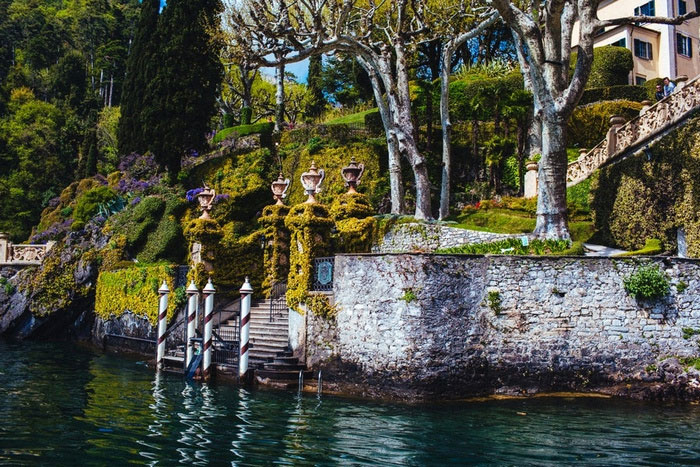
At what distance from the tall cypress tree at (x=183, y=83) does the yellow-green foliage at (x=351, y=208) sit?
1581 centimetres

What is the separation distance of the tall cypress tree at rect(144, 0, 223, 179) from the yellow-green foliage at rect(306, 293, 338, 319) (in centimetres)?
2000

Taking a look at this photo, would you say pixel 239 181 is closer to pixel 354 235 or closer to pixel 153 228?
pixel 153 228

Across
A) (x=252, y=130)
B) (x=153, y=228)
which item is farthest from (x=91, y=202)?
(x=252, y=130)

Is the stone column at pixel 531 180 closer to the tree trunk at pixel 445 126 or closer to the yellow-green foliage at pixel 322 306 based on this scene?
the tree trunk at pixel 445 126

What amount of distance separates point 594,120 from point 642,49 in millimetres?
13257

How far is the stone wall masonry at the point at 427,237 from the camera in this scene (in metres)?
23.3

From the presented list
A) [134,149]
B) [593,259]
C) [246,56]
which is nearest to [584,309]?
[593,259]

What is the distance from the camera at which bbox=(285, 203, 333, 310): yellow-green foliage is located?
60.0ft

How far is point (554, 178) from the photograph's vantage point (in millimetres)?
19688

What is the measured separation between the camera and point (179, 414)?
12.9 metres

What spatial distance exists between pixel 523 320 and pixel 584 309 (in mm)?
1520

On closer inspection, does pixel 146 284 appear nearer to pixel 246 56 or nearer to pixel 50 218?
pixel 246 56

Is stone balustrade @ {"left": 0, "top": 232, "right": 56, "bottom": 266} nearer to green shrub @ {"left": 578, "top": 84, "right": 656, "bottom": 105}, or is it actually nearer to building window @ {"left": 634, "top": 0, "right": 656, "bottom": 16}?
green shrub @ {"left": 578, "top": 84, "right": 656, "bottom": 105}

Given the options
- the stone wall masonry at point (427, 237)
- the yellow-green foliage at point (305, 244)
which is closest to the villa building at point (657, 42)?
the stone wall masonry at point (427, 237)
